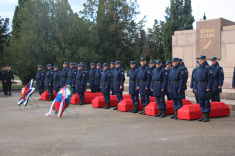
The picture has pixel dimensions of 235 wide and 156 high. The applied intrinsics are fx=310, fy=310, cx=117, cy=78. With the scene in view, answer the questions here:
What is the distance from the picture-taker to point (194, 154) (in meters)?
5.49

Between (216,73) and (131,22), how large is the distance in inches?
898

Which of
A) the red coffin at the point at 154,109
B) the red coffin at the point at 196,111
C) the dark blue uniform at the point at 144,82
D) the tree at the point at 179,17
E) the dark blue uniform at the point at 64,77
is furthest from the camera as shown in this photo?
the tree at the point at 179,17

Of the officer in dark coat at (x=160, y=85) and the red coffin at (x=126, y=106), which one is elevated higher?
the officer in dark coat at (x=160, y=85)

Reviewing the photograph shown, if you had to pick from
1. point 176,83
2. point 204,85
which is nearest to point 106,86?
point 176,83

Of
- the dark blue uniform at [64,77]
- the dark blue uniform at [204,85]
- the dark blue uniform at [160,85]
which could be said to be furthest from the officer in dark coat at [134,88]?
the dark blue uniform at [64,77]

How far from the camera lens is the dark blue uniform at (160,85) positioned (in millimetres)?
10188

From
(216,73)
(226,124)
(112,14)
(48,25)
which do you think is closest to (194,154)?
(226,124)

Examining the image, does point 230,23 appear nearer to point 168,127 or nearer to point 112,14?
point 168,127

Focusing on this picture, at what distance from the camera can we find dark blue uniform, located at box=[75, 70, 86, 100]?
14.3 metres

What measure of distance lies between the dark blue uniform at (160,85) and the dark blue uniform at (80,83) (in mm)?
4754

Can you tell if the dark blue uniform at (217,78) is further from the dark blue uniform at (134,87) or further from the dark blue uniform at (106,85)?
the dark blue uniform at (106,85)

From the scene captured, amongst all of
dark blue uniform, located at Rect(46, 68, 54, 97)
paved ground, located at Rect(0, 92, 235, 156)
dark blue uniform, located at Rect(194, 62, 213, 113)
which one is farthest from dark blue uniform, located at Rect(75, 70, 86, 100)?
dark blue uniform, located at Rect(194, 62, 213, 113)

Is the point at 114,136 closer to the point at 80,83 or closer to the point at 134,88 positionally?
the point at 134,88

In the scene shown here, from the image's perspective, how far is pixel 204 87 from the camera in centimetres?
→ 926
